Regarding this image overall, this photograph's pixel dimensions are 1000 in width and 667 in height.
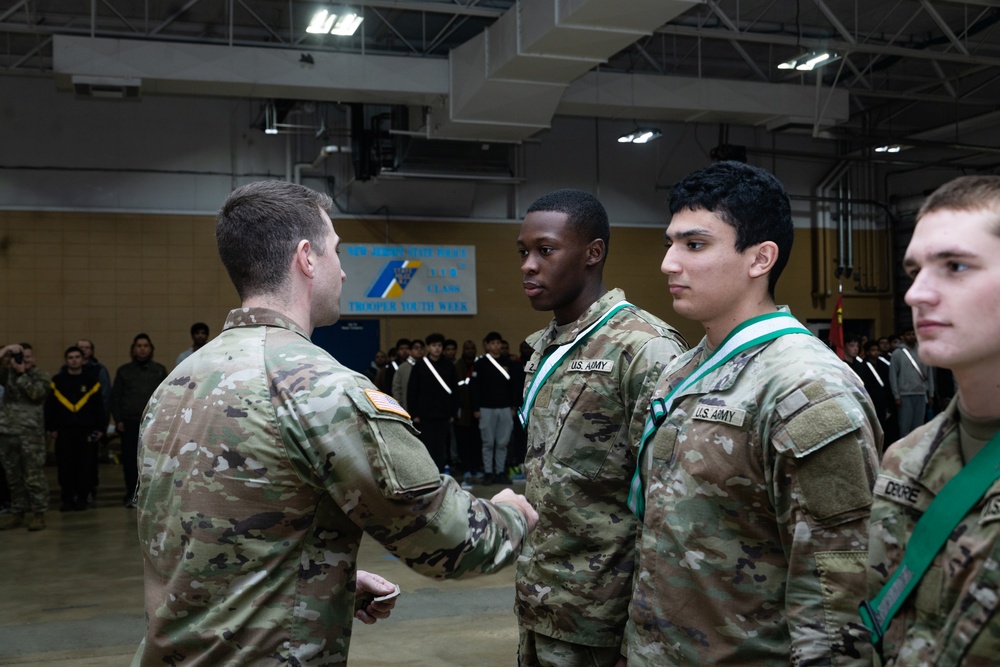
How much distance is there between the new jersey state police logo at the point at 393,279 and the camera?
13.9 m

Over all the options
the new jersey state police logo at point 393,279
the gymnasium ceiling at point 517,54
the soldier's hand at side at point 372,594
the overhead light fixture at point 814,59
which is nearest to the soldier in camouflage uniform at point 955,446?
the soldier's hand at side at point 372,594

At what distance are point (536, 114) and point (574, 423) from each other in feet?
27.7

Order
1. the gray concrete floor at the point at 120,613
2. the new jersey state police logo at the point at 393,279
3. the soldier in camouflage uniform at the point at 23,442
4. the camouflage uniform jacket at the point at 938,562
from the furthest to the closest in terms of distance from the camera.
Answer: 1. the new jersey state police logo at the point at 393,279
2. the soldier in camouflage uniform at the point at 23,442
3. the gray concrete floor at the point at 120,613
4. the camouflage uniform jacket at the point at 938,562

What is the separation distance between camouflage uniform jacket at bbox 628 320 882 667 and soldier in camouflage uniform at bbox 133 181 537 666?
1.22 ft

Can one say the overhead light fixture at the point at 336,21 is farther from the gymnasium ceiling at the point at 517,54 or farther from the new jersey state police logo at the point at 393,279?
the new jersey state police logo at the point at 393,279

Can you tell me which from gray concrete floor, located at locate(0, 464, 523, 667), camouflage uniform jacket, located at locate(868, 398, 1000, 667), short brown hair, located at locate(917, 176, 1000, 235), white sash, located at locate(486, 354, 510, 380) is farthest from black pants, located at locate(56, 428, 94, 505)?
short brown hair, located at locate(917, 176, 1000, 235)

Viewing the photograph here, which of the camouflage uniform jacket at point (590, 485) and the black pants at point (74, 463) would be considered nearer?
the camouflage uniform jacket at point (590, 485)

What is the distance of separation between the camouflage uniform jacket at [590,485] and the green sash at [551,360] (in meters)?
0.02

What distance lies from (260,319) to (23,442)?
24.1 ft

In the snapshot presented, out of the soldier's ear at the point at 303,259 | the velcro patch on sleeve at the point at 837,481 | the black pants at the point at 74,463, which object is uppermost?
the soldier's ear at the point at 303,259

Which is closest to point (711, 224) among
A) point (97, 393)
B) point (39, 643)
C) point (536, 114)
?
point (39, 643)

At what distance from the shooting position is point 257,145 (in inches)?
536

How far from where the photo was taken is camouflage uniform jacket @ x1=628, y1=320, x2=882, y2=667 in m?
1.61

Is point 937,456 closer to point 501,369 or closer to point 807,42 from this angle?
point 501,369
